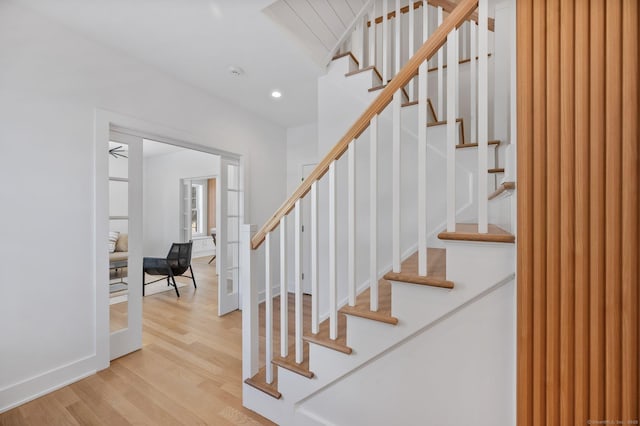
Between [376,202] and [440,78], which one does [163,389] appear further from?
[440,78]

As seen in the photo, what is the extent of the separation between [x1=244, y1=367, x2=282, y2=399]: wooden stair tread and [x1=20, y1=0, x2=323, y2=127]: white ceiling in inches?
94.4

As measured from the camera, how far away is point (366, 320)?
50.1 inches

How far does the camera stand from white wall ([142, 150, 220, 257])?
5.98m

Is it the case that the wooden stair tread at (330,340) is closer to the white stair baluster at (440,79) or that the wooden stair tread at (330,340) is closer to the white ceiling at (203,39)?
the white stair baluster at (440,79)

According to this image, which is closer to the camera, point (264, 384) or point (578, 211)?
point (578, 211)

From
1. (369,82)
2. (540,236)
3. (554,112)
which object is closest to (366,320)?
(540,236)

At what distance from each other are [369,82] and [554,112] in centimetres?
158

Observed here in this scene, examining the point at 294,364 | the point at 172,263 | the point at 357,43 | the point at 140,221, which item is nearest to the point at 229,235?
the point at 140,221

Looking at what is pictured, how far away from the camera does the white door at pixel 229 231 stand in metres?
3.20

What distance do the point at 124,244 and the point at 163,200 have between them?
4433 mm

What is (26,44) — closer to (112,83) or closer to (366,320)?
(112,83)

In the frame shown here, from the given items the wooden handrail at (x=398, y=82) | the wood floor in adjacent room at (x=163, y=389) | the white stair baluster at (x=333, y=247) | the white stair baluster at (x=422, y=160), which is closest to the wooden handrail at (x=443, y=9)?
the wooden handrail at (x=398, y=82)

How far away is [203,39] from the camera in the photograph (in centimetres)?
202

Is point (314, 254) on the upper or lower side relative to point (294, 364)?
upper
